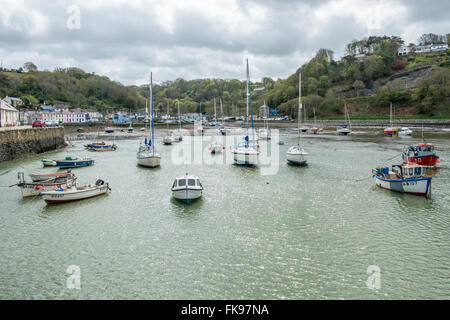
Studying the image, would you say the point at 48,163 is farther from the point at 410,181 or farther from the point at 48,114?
the point at 48,114

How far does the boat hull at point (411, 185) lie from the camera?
72.1 ft

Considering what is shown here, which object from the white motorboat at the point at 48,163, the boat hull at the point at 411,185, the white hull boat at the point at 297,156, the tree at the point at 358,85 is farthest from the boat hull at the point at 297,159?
the tree at the point at 358,85

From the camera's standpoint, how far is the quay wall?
1528 inches

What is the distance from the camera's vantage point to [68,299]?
10.6 meters

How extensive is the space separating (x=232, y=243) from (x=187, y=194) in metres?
7.23

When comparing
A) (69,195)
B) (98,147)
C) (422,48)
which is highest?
(422,48)

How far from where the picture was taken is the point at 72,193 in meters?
21.5

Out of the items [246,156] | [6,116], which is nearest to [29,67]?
[6,116]

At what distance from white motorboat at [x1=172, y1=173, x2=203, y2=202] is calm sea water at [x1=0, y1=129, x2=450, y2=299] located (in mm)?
734

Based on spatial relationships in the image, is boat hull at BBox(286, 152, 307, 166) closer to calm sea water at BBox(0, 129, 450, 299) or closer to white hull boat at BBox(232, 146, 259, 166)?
white hull boat at BBox(232, 146, 259, 166)
